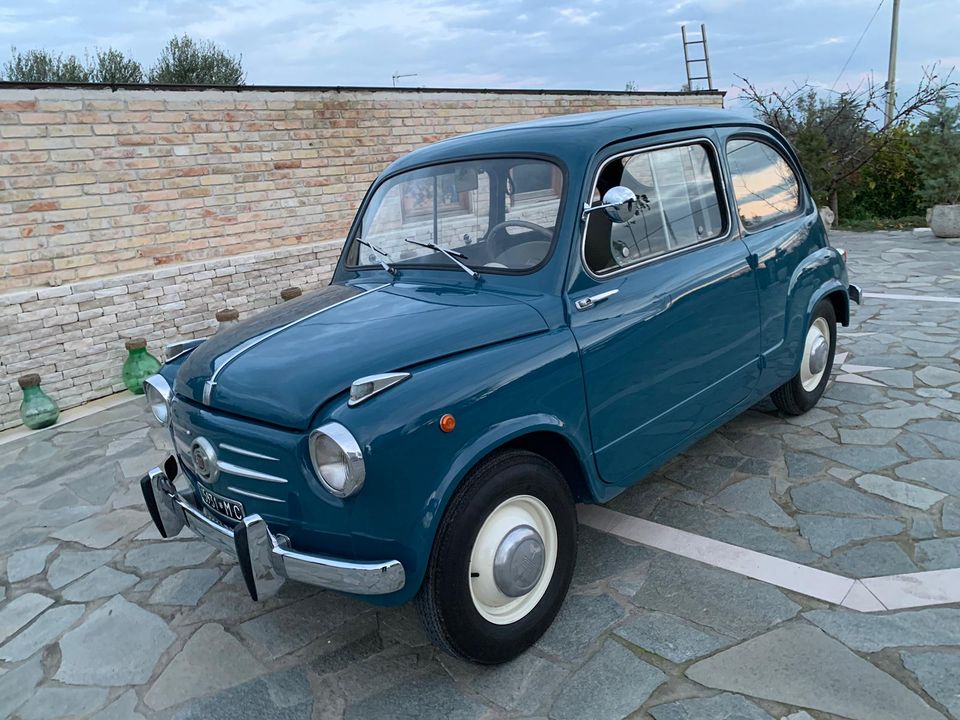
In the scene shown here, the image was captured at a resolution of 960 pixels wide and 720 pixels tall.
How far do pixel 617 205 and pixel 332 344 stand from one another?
3.93 ft

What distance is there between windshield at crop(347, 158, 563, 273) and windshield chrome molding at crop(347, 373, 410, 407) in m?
0.90

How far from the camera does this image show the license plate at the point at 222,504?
101 inches

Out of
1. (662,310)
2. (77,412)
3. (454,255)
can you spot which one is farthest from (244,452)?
(77,412)

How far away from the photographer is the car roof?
311 cm

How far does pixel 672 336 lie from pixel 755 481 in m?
1.15

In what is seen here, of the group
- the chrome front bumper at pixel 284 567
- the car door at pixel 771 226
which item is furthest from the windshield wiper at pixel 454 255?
the car door at pixel 771 226

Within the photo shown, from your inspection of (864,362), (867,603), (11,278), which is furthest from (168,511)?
(864,362)

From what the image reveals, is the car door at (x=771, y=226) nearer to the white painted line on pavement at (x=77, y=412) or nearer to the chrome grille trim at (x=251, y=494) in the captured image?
the chrome grille trim at (x=251, y=494)

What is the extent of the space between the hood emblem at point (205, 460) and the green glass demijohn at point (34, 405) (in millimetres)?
3977

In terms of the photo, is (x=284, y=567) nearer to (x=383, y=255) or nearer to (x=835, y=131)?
(x=383, y=255)

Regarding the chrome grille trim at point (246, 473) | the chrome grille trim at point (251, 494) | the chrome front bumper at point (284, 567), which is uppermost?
the chrome grille trim at point (246, 473)

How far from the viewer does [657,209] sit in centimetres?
330

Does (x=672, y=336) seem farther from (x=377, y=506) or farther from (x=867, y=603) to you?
(x=377, y=506)

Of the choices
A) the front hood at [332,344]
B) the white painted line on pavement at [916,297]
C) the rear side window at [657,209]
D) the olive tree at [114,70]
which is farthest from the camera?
the olive tree at [114,70]
